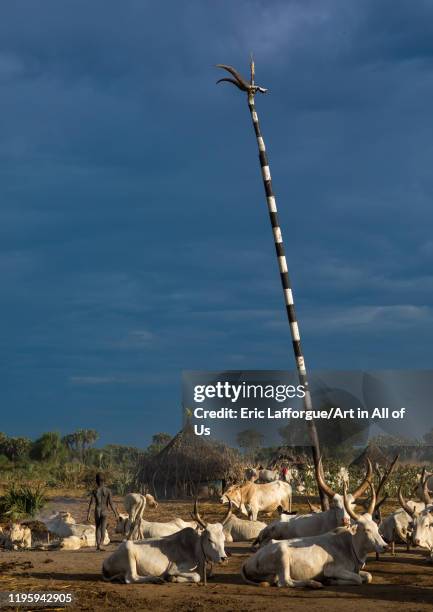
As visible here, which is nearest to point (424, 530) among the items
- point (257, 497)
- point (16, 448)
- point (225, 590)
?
point (225, 590)

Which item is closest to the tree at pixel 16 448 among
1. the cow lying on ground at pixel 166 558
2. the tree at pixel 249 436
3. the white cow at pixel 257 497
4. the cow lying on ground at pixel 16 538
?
the tree at pixel 249 436

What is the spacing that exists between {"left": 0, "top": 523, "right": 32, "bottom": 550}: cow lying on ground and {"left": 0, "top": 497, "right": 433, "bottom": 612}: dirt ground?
9.40 ft

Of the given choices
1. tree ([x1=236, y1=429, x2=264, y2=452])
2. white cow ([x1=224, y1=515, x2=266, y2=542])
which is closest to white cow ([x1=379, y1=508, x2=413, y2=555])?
white cow ([x1=224, y1=515, x2=266, y2=542])

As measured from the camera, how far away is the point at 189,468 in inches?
1324

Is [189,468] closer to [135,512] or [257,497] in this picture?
[257,497]

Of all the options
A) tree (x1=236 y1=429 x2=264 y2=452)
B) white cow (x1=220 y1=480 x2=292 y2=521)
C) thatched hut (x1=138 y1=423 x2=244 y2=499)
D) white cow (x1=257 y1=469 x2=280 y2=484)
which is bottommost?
white cow (x1=220 y1=480 x2=292 y2=521)

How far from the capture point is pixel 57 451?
69562 mm

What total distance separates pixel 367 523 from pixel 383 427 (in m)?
42.2

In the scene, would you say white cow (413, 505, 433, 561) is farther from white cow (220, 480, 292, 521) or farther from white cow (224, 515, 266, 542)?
white cow (220, 480, 292, 521)

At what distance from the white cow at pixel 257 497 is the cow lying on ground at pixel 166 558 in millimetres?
9821

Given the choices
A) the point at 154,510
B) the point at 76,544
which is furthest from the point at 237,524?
the point at 154,510

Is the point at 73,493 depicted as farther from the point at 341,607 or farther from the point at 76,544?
the point at 341,607

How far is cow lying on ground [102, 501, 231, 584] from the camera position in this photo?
1253 cm

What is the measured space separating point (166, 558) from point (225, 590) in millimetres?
1057
